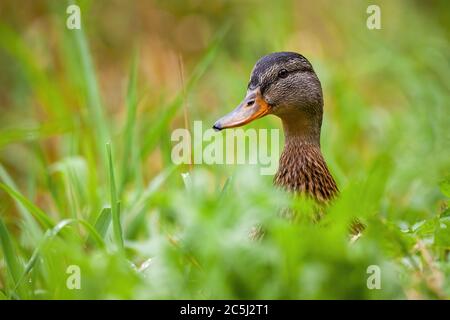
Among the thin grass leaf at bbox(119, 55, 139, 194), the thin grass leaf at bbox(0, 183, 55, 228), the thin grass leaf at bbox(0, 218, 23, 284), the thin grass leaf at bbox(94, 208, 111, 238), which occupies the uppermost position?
the thin grass leaf at bbox(119, 55, 139, 194)

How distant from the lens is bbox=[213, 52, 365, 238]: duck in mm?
3680

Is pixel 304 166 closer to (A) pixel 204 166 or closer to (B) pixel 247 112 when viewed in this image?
(B) pixel 247 112

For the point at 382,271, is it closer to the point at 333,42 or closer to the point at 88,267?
the point at 88,267

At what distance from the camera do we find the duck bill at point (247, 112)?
3.62m

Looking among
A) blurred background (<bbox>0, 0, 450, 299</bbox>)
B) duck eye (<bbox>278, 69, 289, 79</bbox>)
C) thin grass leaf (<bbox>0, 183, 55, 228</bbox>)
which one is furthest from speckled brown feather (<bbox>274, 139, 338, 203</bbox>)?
thin grass leaf (<bbox>0, 183, 55, 228</bbox>)

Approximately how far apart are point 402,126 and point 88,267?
3.31 meters

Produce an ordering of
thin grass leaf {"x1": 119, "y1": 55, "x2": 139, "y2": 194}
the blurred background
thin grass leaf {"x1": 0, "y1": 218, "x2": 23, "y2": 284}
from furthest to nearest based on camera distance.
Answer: thin grass leaf {"x1": 119, "y1": 55, "x2": 139, "y2": 194}, thin grass leaf {"x1": 0, "y1": 218, "x2": 23, "y2": 284}, the blurred background

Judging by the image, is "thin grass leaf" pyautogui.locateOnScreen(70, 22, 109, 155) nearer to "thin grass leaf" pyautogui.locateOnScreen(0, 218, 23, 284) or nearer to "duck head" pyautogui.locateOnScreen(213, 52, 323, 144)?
"duck head" pyautogui.locateOnScreen(213, 52, 323, 144)

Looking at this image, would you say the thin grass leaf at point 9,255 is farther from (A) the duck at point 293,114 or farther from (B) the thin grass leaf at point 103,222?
(A) the duck at point 293,114

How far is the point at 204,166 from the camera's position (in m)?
4.79

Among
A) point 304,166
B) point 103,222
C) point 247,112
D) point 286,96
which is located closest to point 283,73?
point 286,96

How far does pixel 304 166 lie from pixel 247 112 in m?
0.33
